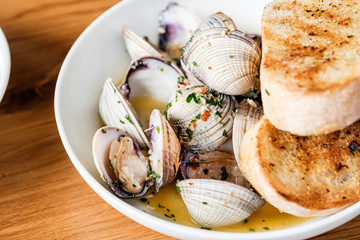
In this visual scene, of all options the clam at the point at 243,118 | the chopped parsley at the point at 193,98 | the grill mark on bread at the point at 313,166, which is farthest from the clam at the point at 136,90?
the grill mark on bread at the point at 313,166

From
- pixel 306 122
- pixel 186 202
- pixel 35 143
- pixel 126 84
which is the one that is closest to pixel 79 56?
pixel 126 84

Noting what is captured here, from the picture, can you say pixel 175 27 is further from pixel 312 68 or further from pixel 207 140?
pixel 312 68

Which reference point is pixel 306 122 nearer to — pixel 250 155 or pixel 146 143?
pixel 250 155

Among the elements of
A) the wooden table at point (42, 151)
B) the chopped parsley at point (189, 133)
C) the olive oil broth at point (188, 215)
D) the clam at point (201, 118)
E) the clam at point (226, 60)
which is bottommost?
the wooden table at point (42, 151)

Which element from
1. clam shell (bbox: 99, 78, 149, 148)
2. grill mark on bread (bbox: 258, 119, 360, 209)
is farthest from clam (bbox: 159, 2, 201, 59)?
grill mark on bread (bbox: 258, 119, 360, 209)

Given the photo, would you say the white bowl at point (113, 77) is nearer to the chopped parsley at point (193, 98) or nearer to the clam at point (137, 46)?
the clam at point (137, 46)
